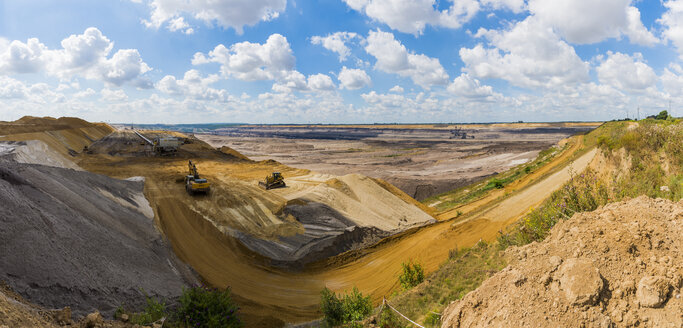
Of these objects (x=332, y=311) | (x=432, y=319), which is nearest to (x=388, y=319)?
(x=432, y=319)

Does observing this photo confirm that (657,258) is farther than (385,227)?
No

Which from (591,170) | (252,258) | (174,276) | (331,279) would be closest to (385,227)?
(331,279)

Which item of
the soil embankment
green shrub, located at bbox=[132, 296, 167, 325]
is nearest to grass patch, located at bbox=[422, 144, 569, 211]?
the soil embankment

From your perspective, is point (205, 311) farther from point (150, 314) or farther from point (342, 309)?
point (342, 309)

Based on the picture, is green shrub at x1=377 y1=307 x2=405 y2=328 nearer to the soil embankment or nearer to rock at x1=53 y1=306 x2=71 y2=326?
rock at x1=53 y1=306 x2=71 y2=326

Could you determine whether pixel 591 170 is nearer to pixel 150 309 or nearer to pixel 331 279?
pixel 331 279

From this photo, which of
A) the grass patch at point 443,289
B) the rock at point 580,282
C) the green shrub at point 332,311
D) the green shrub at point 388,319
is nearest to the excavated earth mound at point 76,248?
the green shrub at point 332,311
